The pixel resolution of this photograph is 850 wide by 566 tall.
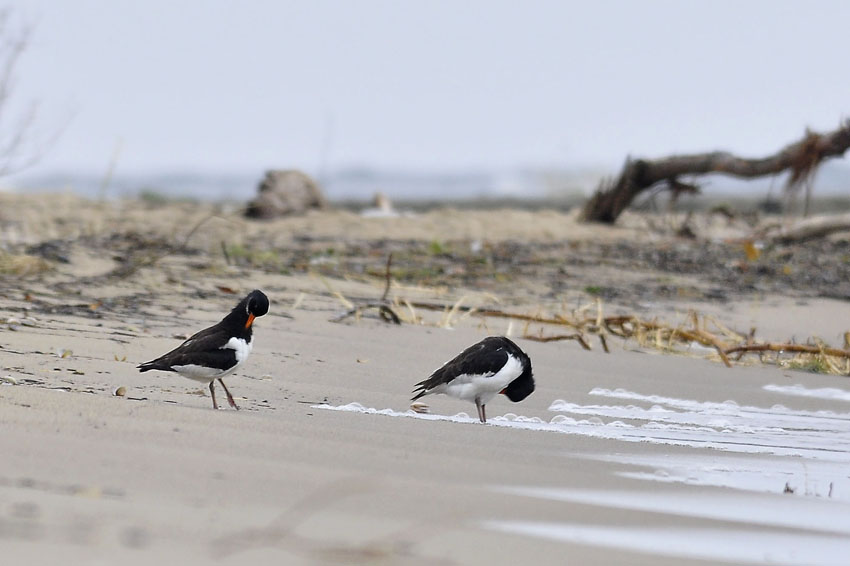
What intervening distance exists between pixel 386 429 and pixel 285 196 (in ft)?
36.4

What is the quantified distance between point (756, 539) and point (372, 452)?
117 centimetres

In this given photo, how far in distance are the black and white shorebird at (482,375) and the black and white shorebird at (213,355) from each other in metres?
0.80

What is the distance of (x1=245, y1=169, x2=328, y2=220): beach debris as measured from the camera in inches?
583

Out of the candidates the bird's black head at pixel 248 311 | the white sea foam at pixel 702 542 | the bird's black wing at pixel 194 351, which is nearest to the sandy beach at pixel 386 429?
the white sea foam at pixel 702 542

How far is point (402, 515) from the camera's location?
281 centimetres

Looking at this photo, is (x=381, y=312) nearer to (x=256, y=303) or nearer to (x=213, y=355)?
(x=256, y=303)

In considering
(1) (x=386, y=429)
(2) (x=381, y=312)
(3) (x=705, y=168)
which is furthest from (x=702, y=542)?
(3) (x=705, y=168)

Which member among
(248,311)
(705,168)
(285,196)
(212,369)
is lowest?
(212,369)

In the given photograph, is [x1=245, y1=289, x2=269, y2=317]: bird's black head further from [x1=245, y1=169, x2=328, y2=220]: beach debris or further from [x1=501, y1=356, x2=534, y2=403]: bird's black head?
[x1=245, y1=169, x2=328, y2=220]: beach debris

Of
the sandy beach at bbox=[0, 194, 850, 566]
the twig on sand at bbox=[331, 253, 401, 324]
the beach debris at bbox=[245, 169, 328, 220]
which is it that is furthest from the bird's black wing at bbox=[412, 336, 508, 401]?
the beach debris at bbox=[245, 169, 328, 220]

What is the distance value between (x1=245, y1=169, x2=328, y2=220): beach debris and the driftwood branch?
11.4 feet

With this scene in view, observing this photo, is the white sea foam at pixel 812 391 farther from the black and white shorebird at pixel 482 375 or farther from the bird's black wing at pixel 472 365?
the bird's black wing at pixel 472 365

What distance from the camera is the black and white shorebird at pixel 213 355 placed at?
4637mm

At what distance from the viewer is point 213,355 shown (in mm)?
4629
